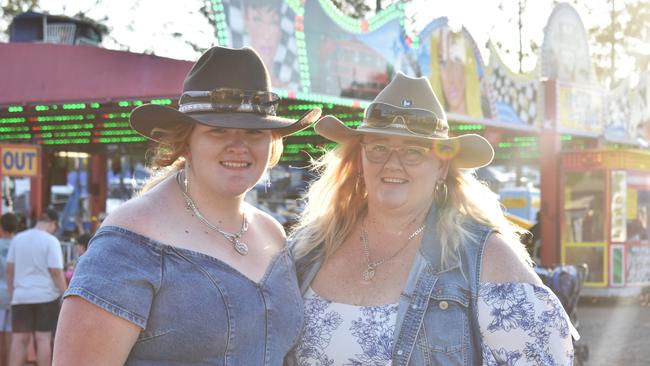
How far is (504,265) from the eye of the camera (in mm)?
2605

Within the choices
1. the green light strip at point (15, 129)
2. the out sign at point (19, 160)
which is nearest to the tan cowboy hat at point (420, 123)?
the out sign at point (19, 160)

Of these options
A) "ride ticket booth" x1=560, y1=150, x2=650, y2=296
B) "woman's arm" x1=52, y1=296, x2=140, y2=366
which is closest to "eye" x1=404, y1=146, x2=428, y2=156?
"woman's arm" x1=52, y1=296, x2=140, y2=366

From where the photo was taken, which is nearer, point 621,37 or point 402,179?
point 402,179

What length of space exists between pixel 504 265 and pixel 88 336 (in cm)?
122

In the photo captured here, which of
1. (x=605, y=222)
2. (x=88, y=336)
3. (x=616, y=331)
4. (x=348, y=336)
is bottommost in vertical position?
(x=616, y=331)

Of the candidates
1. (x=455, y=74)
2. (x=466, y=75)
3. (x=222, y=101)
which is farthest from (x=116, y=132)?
(x=222, y=101)

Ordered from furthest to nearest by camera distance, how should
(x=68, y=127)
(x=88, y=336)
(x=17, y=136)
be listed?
(x=17, y=136) → (x=68, y=127) → (x=88, y=336)

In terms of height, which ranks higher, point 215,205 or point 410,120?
point 410,120

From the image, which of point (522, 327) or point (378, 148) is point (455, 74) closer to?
point (378, 148)

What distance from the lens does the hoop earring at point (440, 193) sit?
2.95 metres

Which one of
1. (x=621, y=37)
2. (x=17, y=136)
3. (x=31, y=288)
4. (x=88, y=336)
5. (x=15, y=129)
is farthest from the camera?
(x=621, y=37)

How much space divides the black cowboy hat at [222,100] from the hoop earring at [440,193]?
2.03ft

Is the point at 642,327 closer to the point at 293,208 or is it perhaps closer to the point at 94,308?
the point at 293,208

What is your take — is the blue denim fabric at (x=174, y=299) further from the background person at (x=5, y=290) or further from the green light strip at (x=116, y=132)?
the green light strip at (x=116, y=132)
